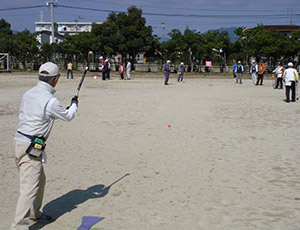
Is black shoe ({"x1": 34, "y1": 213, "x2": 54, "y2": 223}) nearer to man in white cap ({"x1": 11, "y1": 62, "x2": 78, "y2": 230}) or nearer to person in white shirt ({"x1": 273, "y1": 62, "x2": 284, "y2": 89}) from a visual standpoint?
man in white cap ({"x1": 11, "y1": 62, "x2": 78, "y2": 230})

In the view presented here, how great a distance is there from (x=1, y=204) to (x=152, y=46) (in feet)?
141

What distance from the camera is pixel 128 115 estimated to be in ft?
40.2

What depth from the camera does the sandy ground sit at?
456 cm

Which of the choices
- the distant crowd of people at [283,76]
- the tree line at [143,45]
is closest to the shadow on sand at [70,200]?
the distant crowd of people at [283,76]

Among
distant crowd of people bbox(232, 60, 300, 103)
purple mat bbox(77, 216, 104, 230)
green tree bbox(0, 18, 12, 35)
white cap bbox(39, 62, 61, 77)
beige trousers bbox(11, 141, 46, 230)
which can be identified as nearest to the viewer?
beige trousers bbox(11, 141, 46, 230)

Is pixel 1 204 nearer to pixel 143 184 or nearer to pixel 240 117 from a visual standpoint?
pixel 143 184

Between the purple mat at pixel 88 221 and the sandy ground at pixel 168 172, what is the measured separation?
0.29 feet

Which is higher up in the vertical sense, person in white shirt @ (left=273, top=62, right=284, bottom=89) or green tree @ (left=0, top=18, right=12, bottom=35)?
green tree @ (left=0, top=18, right=12, bottom=35)

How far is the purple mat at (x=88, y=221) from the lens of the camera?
13.9 ft

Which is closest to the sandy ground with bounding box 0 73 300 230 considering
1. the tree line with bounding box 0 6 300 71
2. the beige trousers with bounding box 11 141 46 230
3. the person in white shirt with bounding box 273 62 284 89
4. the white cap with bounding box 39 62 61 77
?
the beige trousers with bounding box 11 141 46 230

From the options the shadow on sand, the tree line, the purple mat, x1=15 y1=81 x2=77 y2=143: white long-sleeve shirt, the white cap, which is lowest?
the purple mat

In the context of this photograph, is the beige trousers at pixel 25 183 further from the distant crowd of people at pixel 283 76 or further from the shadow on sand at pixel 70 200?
the distant crowd of people at pixel 283 76

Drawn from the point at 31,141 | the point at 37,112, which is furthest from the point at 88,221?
the point at 37,112

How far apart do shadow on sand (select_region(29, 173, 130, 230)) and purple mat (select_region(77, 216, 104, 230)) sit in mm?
373
